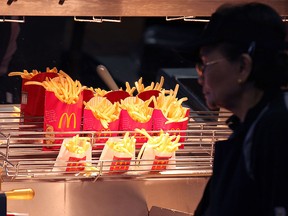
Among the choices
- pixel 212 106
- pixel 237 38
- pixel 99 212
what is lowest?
pixel 99 212

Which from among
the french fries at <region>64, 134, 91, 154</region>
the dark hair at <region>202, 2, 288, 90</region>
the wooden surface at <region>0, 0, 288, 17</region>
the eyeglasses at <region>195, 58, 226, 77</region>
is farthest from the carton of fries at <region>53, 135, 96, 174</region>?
the dark hair at <region>202, 2, 288, 90</region>

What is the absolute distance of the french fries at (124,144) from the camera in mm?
3335

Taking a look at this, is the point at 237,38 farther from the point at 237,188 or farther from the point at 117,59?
the point at 117,59

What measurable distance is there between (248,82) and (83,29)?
5.80 meters

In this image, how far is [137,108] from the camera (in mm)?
3469

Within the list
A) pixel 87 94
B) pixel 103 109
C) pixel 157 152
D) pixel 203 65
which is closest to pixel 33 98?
pixel 87 94

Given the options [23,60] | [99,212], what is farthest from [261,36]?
[23,60]

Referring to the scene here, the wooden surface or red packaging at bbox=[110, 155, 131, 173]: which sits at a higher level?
the wooden surface

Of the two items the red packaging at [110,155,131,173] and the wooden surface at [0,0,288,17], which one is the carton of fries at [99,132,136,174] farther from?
the wooden surface at [0,0,288,17]

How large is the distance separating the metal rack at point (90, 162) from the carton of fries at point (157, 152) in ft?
0.05

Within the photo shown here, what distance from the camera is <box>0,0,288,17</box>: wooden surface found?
3.08 meters

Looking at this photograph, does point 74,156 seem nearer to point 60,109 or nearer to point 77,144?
point 77,144

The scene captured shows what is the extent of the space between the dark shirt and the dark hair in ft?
0.17

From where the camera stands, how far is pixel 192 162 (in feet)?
11.5
